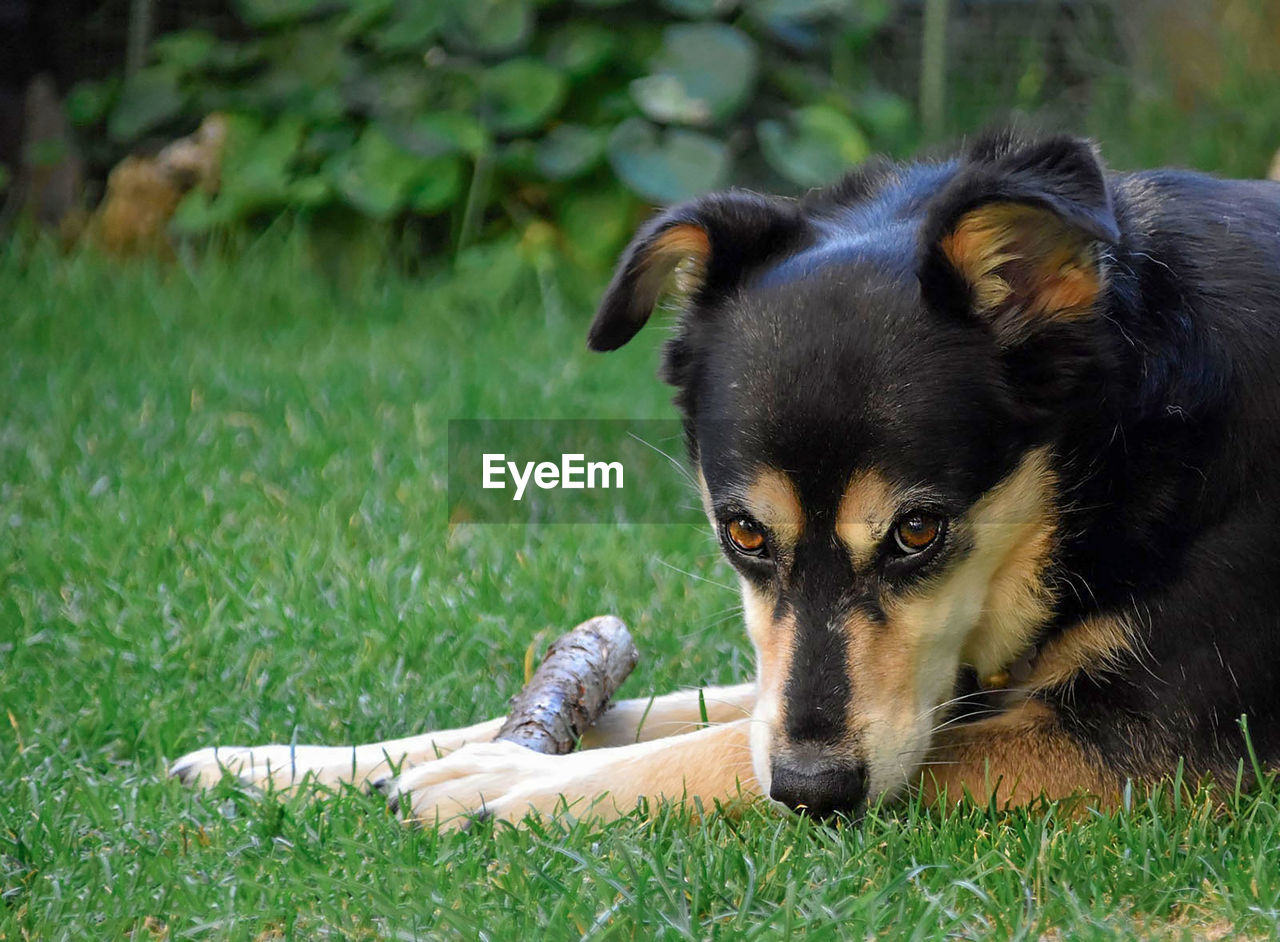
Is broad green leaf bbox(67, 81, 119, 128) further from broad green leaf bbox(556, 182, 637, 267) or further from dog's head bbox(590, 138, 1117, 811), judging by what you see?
dog's head bbox(590, 138, 1117, 811)

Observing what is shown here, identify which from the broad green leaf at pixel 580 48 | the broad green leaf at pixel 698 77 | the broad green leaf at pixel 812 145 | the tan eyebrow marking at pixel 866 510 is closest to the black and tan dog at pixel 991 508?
the tan eyebrow marking at pixel 866 510

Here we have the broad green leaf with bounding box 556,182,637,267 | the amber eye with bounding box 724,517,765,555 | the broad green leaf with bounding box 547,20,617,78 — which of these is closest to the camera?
the amber eye with bounding box 724,517,765,555

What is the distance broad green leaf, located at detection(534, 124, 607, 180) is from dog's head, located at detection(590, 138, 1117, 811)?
4408 millimetres

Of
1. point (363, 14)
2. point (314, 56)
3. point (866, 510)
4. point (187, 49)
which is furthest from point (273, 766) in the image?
point (187, 49)

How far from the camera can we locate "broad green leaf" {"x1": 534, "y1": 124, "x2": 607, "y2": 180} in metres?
7.18

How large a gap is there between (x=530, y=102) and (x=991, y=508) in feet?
16.5

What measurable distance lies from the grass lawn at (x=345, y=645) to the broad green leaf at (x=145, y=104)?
904mm

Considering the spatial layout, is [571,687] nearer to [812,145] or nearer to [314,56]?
[812,145]

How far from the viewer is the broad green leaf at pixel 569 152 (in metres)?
7.18

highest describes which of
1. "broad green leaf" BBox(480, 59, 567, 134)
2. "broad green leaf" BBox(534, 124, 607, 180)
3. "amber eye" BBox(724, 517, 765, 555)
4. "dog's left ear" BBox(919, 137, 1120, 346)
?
"dog's left ear" BBox(919, 137, 1120, 346)

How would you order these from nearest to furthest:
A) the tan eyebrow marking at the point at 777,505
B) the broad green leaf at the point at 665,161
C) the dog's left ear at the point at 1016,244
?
1. the dog's left ear at the point at 1016,244
2. the tan eyebrow marking at the point at 777,505
3. the broad green leaf at the point at 665,161

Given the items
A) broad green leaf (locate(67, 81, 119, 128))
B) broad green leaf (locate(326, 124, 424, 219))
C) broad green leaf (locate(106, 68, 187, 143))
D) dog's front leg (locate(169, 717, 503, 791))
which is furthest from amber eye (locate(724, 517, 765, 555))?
broad green leaf (locate(67, 81, 119, 128))

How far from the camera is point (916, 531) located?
2.67 m

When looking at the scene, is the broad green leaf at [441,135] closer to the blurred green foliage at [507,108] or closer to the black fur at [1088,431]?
the blurred green foliage at [507,108]
